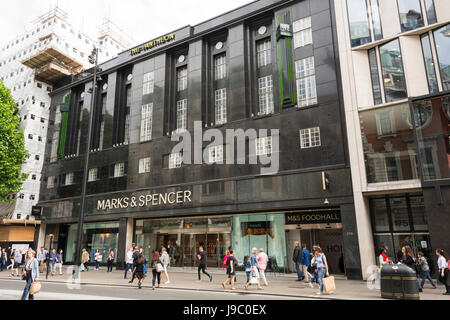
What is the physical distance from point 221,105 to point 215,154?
13.6 ft

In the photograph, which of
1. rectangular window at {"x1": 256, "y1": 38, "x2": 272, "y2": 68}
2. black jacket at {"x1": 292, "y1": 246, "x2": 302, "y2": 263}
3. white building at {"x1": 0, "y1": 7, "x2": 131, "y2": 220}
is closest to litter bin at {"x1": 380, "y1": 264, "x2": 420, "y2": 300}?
black jacket at {"x1": 292, "y1": 246, "x2": 302, "y2": 263}

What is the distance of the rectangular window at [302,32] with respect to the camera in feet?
69.4

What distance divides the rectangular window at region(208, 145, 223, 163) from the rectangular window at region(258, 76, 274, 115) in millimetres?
4025

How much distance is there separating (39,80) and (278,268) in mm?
37679

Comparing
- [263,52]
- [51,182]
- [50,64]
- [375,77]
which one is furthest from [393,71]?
[50,64]

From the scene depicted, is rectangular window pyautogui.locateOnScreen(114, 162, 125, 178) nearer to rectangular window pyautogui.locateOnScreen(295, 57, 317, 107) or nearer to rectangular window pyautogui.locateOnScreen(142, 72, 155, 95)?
rectangular window pyautogui.locateOnScreen(142, 72, 155, 95)

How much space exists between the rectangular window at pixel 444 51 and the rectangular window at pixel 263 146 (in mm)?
10083

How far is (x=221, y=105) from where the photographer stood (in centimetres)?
2459

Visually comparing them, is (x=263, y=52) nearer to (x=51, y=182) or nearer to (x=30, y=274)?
(x=30, y=274)

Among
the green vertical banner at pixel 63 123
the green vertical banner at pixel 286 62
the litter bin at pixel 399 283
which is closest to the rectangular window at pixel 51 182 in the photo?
the green vertical banner at pixel 63 123

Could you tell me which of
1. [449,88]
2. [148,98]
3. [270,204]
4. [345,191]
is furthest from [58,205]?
[449,88]

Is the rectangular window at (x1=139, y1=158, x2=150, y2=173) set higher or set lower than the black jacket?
higher

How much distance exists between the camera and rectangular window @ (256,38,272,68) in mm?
23281

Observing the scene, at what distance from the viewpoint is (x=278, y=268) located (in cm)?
2016
